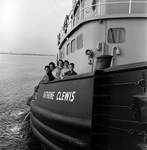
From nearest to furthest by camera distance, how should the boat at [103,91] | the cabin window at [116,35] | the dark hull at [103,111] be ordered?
the dark hull at [103,111], the boat at [103,91], the cabin window at [116,35]

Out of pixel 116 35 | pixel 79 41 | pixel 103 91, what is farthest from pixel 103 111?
pixel 79 41

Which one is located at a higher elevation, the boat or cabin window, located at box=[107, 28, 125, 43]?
cabin window, located at box=[107, 28, 125, 43]

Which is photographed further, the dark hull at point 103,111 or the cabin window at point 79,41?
the cabin window at point 79,41

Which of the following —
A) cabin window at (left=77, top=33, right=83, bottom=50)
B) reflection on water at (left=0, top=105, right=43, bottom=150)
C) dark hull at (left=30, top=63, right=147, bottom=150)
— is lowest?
reflection on water at (left=0, top=105, right=43, bottom=150)

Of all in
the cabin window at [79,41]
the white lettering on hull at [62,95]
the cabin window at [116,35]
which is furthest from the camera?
the cabin window at [79,41]

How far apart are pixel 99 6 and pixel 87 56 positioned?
1.55 meters

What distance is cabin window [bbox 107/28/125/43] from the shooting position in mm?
6012

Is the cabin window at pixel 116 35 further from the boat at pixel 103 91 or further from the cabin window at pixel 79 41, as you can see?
the cabin window at pixel 79 41

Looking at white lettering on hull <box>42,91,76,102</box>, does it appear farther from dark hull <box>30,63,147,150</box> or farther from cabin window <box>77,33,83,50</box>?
cabin window <box>77,33,83,50</box>

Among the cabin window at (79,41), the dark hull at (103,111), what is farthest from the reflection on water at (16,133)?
the cabin window at (79,41)

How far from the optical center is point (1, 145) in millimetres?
7332

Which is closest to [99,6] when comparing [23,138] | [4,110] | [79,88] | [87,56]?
[87,56]

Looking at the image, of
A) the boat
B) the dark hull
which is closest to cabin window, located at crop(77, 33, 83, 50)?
the boat

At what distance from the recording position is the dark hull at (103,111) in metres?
3.24
